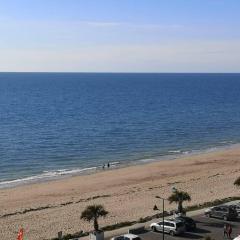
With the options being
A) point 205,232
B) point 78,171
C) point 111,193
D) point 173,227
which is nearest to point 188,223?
point 205,232

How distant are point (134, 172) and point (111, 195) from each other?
11.1m

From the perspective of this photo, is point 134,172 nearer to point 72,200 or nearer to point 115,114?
point 72,200

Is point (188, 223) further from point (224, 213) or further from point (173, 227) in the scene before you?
point (224, 213)

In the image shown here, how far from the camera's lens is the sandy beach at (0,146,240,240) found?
37.8m

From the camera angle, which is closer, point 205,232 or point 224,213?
point 205,232

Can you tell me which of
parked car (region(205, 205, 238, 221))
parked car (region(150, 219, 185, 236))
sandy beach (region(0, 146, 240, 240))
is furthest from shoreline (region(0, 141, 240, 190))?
parked car (region(150, 219, 185, 236))

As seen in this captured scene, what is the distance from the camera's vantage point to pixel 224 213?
3450 cm

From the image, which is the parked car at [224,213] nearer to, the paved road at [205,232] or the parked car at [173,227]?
the paved road at [205,232]

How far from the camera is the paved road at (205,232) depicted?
30969 millimetres

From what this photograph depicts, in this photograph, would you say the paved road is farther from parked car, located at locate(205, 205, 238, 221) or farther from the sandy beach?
the sandy beach

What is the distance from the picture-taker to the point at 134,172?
5791 cm

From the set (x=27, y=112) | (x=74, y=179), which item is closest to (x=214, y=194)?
(x=74, y=179)

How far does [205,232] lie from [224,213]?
3.16m

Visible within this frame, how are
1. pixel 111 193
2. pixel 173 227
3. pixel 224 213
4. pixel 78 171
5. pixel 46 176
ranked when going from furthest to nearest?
pixel 78 171, pixel 46 176, pixel 111 193, pixel 224 213, pixel 173 227
